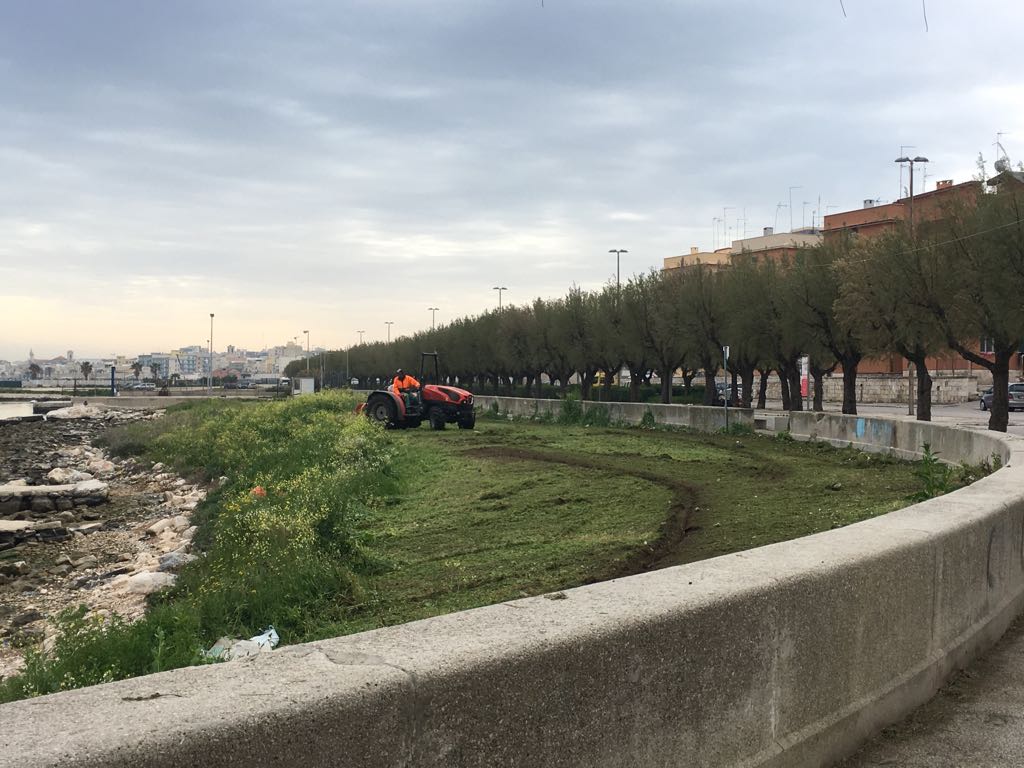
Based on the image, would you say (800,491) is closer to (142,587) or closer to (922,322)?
(142,587)

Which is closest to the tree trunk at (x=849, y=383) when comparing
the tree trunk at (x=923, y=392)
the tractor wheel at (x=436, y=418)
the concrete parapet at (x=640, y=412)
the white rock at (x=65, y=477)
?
the tree trunk at (x=923, y=392)

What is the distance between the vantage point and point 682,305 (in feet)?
176

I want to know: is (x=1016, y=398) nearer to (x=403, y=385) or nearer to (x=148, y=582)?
(x=403, y=385)

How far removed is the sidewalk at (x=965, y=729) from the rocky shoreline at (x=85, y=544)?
960 cm

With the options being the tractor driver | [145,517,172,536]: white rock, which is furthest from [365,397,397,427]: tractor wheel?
[145,517,172,536]: white rock

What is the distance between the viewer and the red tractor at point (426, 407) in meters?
34.8

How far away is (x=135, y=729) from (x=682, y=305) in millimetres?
52525

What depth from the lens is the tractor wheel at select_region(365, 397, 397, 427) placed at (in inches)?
1373

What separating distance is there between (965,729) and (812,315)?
39357mm

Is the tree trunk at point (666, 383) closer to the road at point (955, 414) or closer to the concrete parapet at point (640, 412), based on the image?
the road at point (955, 414)

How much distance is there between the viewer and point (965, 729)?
4.85m

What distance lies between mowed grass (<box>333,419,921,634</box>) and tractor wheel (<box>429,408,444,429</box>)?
29.4ft

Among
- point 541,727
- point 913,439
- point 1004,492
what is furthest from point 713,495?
point 541,727

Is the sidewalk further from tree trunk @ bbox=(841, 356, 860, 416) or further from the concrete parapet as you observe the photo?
tree trunk @ bbox=(841, 356, 860, 416)
